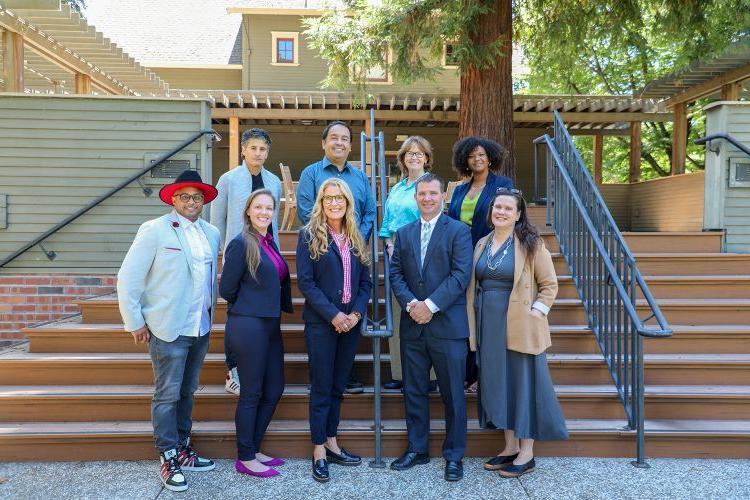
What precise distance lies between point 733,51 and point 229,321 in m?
7.96

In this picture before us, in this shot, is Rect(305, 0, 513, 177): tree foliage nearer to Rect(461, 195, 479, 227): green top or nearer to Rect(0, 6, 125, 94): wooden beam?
Rect(461, 195, 479, 227): green top

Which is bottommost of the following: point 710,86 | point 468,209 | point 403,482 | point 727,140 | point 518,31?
point 403,482

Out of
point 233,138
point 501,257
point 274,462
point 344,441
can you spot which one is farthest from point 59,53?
point 501,257

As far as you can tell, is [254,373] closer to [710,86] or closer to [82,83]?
[82,83]

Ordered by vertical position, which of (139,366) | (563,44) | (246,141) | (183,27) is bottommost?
(139,366)

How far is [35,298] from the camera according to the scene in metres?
5.12

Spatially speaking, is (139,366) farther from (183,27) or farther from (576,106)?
(183,27)

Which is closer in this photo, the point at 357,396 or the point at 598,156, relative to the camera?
the point at 357,396

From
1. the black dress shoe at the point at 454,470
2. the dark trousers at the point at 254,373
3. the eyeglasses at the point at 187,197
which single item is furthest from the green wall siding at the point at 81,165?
the black dress shoe at the point at 454,470

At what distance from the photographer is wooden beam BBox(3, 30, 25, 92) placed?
6.48 metres

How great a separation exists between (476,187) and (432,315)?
1.04 m

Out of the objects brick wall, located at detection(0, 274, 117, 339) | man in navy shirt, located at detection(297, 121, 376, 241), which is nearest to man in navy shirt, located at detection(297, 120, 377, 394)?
man in navy shirt, located at detection(297, 121, 376, 241)

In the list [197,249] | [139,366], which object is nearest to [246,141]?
[197,249]

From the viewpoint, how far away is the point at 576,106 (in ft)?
35.4
